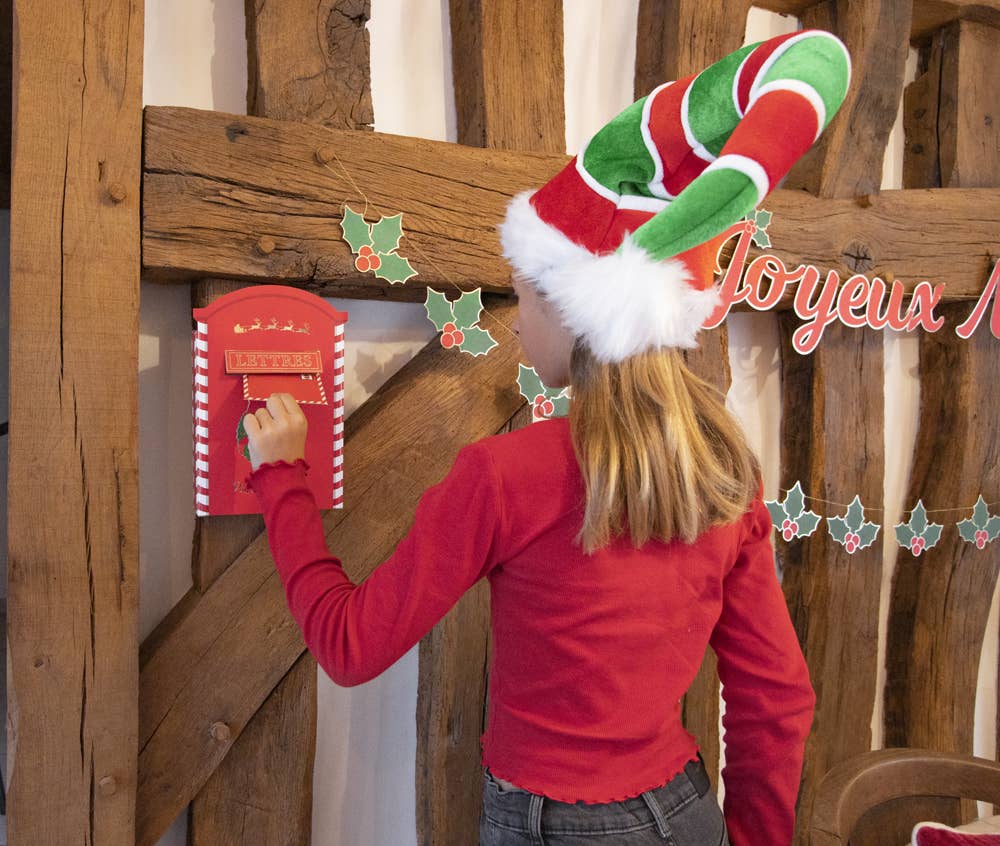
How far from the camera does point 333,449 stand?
1.70 m

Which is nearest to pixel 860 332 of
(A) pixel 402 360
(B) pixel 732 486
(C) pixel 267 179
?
(A) pixel 402 360

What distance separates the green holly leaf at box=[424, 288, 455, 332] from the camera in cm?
177

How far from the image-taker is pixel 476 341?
5.98ft

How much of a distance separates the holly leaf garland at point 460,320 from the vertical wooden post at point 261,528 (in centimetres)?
37

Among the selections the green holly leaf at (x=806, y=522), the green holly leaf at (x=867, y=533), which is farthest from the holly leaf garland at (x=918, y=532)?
the green holly leaf at (x=806, y=522)

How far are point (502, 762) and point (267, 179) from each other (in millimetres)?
1079

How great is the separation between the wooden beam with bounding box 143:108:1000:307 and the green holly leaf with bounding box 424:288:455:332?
5cm

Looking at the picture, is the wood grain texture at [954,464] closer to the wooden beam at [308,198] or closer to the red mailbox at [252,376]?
the wooden beam at [308,198]

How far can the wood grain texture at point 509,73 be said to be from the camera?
6.18ft

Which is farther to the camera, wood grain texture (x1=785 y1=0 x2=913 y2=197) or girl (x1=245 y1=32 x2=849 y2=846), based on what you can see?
wood grain texture (x1=785 y1=0 x2=913 y2=197)

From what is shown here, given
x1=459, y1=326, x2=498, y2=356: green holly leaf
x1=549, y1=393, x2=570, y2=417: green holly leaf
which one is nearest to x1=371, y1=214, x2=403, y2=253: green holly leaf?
x1=459, y1=326, x2=498, y2=356: green holly leaf

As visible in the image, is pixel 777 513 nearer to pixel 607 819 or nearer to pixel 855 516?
pixel 855 516

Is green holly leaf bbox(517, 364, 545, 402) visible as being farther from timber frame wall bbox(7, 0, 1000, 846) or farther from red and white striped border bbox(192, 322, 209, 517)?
red and white striped border bbox(192, 322, 209, 517)

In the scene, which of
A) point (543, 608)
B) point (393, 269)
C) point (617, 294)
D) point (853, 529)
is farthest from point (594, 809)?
point (853, 529)
